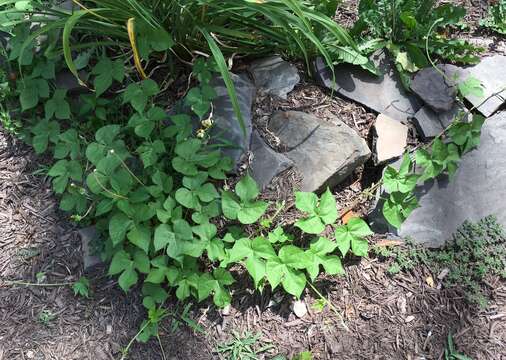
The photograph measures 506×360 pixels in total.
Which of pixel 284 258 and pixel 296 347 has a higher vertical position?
pixel 284 258

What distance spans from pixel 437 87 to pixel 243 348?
4.82 feet

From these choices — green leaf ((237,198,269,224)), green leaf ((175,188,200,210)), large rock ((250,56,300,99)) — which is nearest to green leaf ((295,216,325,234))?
green leaf ((237,198,269,224))

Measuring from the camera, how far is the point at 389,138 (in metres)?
2.33

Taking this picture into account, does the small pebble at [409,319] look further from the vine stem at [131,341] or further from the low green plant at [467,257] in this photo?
the vine stem at [131,341]

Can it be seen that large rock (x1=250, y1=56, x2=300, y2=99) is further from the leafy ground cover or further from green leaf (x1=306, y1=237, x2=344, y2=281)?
green leaf (x1=306, y1=237, x2=344, y2=281)

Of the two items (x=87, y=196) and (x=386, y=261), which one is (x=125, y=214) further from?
(x=386, y=261)

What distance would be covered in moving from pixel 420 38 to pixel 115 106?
1.49 meters

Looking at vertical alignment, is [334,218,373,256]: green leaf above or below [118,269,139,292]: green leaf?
above

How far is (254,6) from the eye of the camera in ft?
6.45

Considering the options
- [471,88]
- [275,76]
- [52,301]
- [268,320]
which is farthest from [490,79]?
[52,301]

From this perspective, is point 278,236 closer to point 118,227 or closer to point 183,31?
point 118,227

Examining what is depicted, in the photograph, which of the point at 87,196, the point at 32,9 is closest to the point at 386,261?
the point at 87,196

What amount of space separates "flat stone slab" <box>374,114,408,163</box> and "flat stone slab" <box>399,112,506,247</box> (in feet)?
0.67

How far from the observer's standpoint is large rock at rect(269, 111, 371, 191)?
2246 mm
